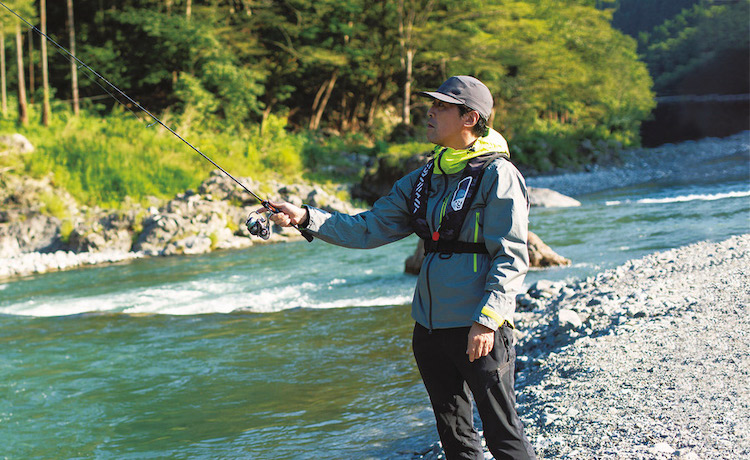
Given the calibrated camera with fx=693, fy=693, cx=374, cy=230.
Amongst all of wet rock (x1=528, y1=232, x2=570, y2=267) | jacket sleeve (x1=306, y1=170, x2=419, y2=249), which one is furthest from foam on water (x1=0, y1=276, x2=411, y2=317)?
jacket sleeve (x1=306, y1=170, x2=419, y2=249)

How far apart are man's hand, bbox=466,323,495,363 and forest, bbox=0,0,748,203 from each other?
17.4 meters

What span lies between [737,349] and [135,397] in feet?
14.1

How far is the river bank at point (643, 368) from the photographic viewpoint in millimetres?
3047

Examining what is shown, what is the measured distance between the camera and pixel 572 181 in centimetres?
2723

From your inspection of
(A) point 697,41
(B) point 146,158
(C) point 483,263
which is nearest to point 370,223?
(C) point 483,263

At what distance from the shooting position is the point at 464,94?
2.52 metres

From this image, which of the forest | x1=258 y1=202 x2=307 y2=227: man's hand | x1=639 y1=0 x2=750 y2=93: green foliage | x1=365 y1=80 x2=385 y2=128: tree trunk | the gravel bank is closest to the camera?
x1=258 y1=202 x2=307 y2=227: man's hand

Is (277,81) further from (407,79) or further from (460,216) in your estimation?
(460,216)

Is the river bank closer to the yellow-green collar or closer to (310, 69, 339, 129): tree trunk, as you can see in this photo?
the yellow-green collar

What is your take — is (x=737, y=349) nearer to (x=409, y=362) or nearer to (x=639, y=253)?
(x=409, y=362)

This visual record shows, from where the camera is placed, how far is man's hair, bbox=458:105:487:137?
2.55 m

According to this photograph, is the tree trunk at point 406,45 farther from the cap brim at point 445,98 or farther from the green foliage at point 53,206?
the cap brim at point 445,98

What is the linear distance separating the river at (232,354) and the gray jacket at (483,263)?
5.56ft

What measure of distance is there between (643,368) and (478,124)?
218 cm
